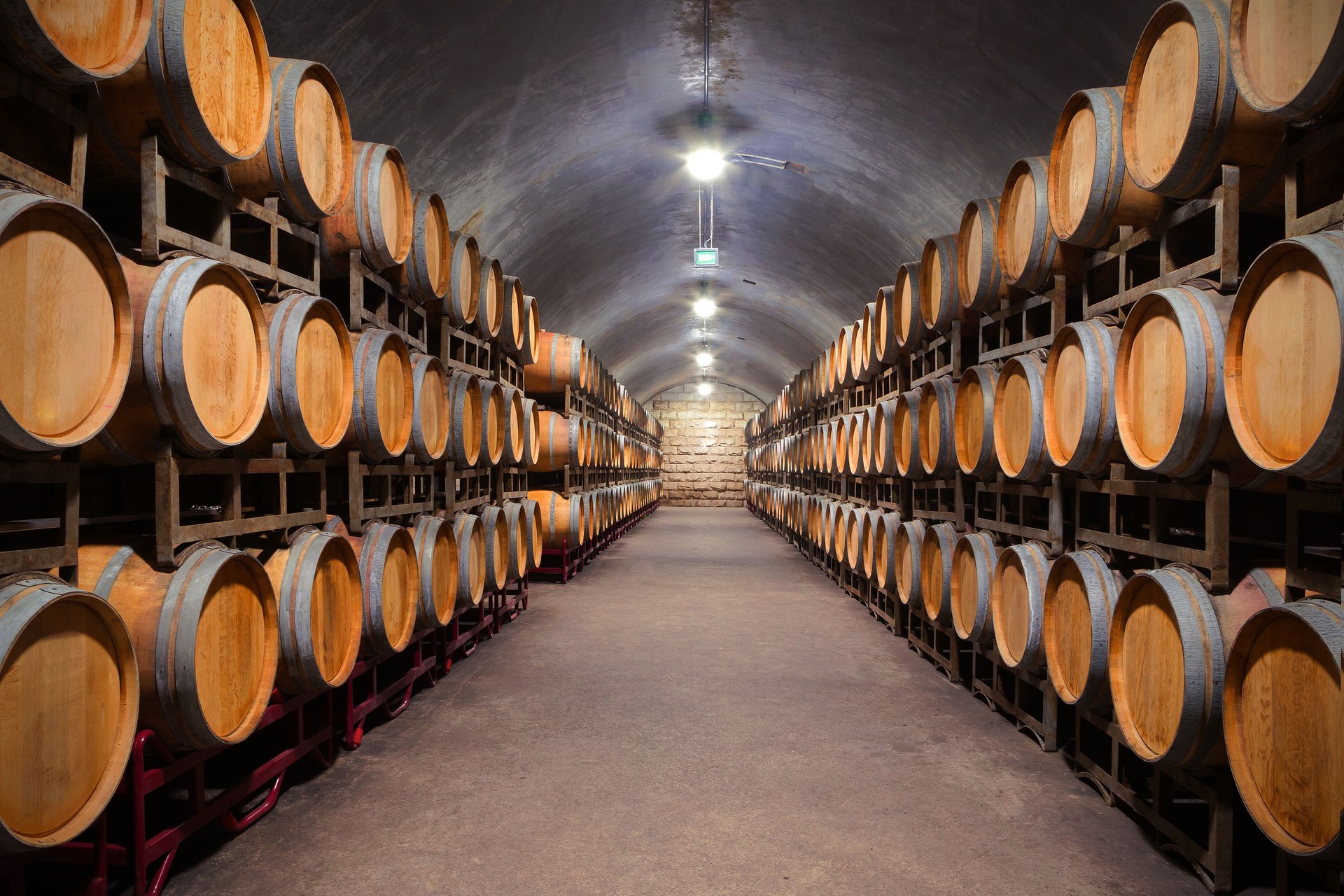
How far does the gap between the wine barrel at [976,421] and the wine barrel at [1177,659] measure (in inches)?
65.0

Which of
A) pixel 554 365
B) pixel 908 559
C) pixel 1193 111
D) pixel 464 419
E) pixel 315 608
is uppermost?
pixel 1193 111

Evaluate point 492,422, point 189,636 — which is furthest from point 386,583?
point 492,422

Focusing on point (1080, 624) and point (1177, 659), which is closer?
point (1177, 659)

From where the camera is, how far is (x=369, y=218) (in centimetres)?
439

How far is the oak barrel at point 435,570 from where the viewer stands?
16.1ft

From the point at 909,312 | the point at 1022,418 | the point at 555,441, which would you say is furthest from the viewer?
the point at 555,441

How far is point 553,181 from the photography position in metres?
9.15

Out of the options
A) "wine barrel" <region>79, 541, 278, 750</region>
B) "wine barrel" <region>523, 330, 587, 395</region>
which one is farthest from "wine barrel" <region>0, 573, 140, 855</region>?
"wine barrel" <region>523, 330, 587, 395</region>

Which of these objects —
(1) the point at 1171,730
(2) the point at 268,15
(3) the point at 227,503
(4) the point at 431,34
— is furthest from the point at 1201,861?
(4) the point at 431,34

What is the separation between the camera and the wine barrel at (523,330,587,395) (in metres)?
9.56

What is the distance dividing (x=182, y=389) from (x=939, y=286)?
4.88 m

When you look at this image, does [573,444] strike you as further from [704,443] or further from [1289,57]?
[704,443]

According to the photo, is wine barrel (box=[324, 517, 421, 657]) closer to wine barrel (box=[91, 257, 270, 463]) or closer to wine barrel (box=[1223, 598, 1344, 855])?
wine barrel (box=[91, 257, 270, 463])

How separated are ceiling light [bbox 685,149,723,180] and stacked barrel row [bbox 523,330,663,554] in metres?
2.43
